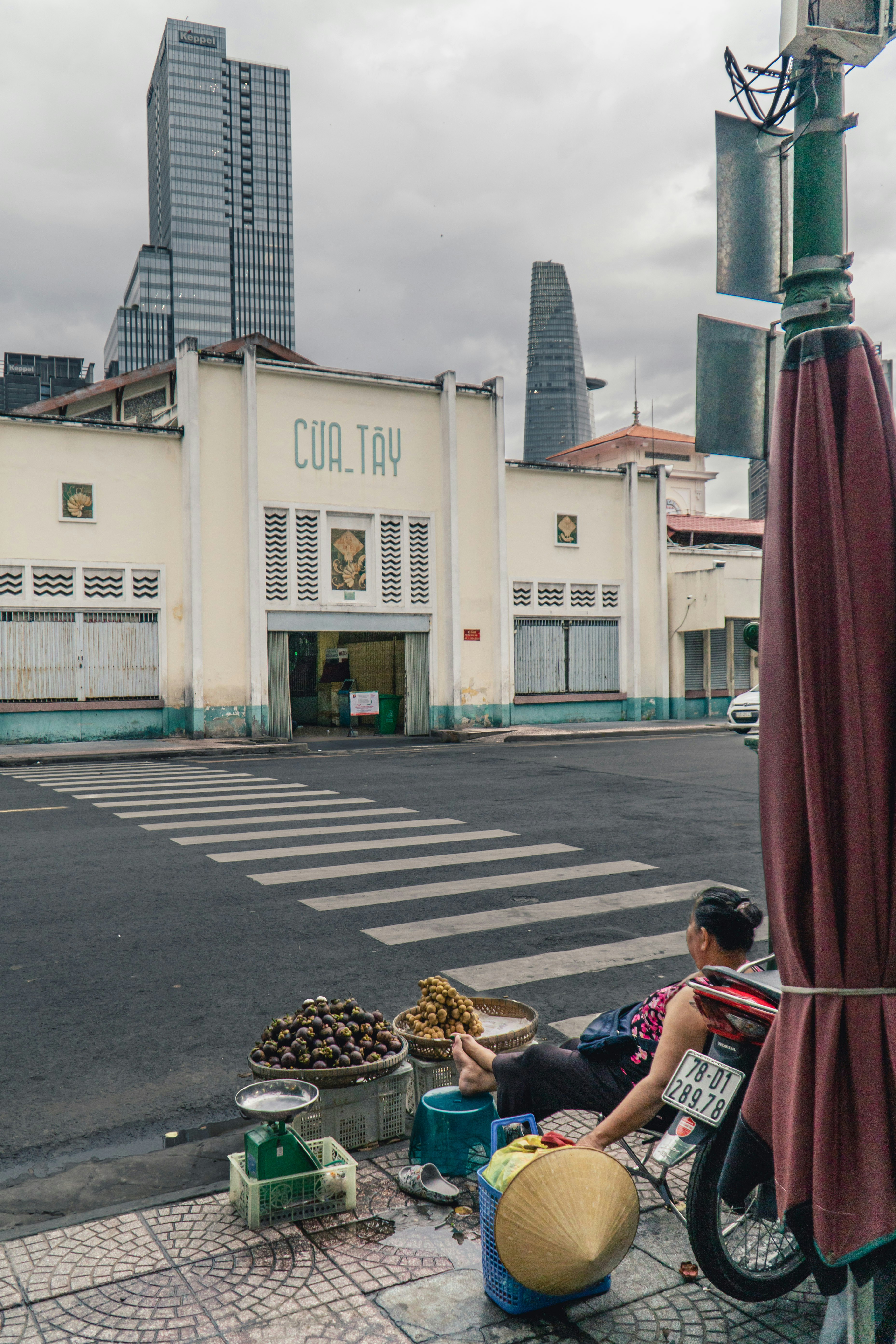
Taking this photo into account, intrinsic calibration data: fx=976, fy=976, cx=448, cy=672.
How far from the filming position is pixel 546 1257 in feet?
8.61

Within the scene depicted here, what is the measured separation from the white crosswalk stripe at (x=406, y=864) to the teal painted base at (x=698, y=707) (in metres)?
20.0

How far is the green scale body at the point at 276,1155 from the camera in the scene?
315 centimetres

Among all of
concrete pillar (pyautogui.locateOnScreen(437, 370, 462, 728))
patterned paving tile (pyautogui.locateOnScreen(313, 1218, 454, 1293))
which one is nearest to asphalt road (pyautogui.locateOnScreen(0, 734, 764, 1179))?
patterned paving tile (pyautogui.locateOnScreen(313, 1218, 454, 1293))

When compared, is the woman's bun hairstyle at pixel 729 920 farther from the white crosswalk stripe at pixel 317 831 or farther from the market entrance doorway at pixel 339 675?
the market entrance doorway at pixel 339 675

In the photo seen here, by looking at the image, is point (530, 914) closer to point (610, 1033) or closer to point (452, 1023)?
point (452, 1023)

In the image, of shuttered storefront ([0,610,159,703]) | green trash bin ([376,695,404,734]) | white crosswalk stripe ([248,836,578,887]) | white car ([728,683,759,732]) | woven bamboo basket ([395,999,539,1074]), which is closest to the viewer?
woven bamboo basket ([395,999,539,1074])

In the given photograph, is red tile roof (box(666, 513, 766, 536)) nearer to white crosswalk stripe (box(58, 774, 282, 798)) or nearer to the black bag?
white crosswalk stripe (box(58, 774, 282, 798))

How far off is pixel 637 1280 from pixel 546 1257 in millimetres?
420

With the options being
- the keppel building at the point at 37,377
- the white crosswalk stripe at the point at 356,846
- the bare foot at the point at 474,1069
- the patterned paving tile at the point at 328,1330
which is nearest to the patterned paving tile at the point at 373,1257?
the patterned paving tile at the point at 328,1330

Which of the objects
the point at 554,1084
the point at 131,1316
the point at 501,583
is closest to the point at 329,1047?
the point at 554,1084

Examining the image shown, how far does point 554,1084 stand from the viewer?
3.37 meters

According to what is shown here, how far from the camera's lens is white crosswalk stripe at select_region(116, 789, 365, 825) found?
36.6 feet

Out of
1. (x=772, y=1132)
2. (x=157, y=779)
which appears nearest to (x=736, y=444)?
(x=772, y=1132)

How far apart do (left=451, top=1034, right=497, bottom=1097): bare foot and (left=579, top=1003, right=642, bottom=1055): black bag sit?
351mm
